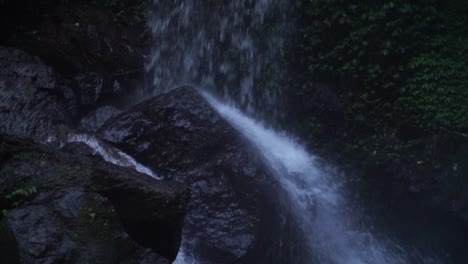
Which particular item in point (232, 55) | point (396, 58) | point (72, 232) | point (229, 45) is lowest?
point (72, 232)

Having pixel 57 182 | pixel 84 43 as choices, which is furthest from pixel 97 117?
pixel 57 182

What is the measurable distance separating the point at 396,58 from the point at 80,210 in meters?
6.63

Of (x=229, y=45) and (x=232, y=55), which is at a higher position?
(x=229, y=45)

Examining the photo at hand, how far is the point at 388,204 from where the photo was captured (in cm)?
784

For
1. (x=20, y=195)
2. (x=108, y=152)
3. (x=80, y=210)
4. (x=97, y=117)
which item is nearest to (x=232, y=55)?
(x=97, y=117)

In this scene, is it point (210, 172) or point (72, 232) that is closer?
point (72, 232)

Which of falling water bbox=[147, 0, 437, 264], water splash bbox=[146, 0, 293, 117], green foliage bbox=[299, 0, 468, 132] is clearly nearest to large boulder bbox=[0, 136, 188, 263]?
falling water bbox=[147, 0, 437, 264]

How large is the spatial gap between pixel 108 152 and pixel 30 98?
1.70 metres

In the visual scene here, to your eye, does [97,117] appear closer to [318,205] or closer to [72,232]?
[72,232]

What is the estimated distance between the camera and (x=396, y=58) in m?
7.52

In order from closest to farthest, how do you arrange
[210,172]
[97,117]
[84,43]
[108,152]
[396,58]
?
[108,152] < [210,172] < [97,117] < [84,43] < [396,58]

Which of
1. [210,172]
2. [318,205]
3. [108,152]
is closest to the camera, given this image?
[108,152]

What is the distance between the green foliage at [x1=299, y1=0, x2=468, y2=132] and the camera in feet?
23.8

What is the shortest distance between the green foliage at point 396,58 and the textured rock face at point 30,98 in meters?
5.33
